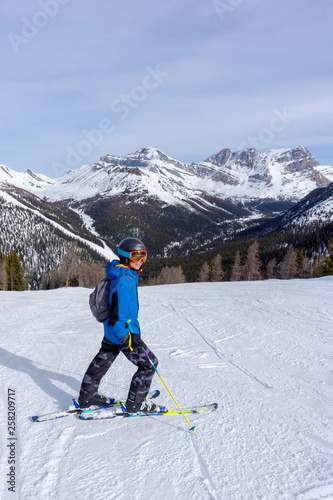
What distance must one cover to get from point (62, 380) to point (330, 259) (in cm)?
4305

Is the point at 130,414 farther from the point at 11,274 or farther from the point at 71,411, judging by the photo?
the point at 11,274

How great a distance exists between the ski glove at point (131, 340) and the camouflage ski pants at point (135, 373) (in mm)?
76

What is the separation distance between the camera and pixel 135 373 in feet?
13.5

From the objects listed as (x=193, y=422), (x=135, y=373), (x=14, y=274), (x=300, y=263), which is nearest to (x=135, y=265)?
(x=135, y=373)

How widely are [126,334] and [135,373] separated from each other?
673 millimetres

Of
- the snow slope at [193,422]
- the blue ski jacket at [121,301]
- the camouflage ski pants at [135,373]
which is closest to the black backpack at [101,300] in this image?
the blue ski jacket at [121,301]

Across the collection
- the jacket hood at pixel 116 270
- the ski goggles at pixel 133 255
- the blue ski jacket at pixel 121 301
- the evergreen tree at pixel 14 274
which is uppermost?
the ski goggles at pixel 133 255

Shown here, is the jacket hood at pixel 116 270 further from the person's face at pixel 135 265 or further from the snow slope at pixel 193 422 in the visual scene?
the snow slope at pixel 193 422

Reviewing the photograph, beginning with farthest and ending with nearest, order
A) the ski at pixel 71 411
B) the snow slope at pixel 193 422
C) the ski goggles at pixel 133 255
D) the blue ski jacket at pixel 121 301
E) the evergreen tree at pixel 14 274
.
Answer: the evergreen tree at pixel 14 274, the ski goggles at pixel 133 255, the ski at pixel 71 411, the blue ski jacket at pixel 121 301, the snow slope at pixel 193 422

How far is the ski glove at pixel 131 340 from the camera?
3.98 m

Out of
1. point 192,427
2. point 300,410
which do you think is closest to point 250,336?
point 300,410

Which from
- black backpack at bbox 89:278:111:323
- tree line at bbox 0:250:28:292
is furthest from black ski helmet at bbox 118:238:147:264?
tree line at bbox 0:250:28:292

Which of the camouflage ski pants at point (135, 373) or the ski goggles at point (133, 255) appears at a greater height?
the ski goggles at point (133, 255)

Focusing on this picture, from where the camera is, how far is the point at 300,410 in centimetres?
421
